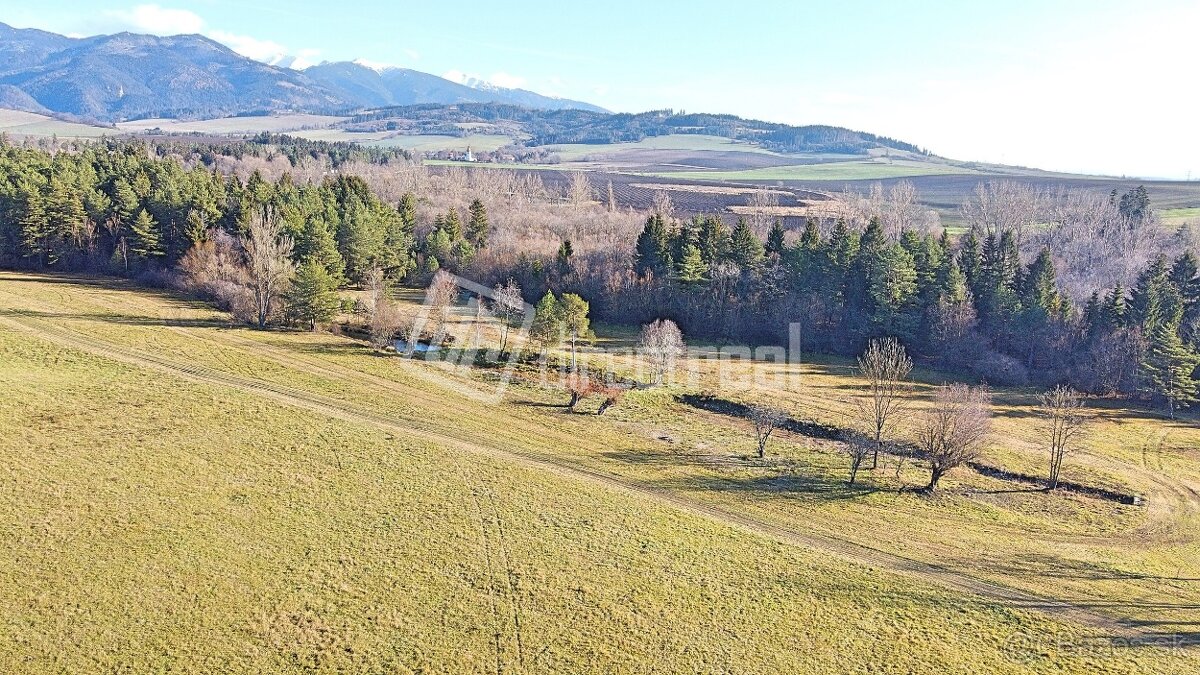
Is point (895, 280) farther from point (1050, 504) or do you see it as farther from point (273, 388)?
point (273, 388)

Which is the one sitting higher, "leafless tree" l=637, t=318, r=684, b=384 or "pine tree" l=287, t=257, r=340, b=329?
"pine tree" l=287, t=257, r=340, b=329

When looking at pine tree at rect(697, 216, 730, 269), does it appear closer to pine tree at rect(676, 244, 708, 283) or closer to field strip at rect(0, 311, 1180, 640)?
pine tree at rect(676, 244, 708, 283)

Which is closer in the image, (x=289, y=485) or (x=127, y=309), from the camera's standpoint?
(x=289, y=485)

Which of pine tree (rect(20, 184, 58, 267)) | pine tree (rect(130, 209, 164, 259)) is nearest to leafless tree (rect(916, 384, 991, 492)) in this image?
pine tree (rect(130, 209, 164, 259))

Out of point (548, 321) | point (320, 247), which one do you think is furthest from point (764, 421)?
point (320, 247)

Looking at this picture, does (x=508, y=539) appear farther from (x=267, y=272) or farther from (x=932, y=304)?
(x=932, y=304)

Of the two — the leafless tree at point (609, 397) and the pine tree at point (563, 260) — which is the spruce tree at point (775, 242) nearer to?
the pine tree at point (563, 260)

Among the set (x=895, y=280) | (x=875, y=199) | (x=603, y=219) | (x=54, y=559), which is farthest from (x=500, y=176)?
(x=54, y=559)
